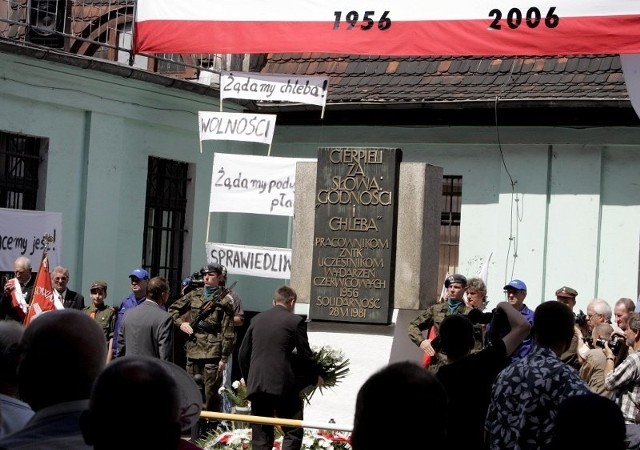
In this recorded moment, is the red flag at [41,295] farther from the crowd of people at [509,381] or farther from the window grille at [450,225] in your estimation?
the window grille at [450,225]

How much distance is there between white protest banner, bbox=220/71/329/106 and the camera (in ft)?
48.9

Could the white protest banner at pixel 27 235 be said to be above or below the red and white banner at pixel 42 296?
above

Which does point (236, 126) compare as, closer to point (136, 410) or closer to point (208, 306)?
point (208, 306)

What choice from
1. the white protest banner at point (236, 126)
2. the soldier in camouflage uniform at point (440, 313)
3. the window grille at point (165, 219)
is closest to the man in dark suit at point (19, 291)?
the white protest banner at point (236, 126)

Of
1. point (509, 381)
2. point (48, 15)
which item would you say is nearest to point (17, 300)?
point (48, 15)

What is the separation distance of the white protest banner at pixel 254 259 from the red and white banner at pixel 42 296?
2.57 m

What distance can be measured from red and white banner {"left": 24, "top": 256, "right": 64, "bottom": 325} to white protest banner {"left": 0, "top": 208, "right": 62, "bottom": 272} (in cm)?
192

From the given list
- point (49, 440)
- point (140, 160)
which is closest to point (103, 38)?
point (140, 160)

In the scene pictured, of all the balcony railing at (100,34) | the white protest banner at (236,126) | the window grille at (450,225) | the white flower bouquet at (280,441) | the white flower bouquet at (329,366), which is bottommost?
the white flower bouquet at (280,441)

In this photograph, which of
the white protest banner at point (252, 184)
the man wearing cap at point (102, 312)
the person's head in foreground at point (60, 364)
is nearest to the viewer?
the person's head in foreground at point (60, 364)

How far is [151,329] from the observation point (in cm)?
1267

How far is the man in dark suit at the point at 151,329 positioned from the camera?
1262 cm

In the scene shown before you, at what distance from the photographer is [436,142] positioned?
787 inches

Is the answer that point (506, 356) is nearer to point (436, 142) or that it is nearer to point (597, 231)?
point (597, 231)
